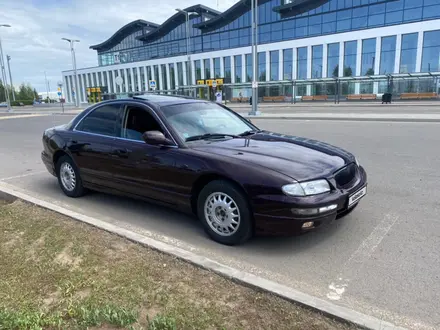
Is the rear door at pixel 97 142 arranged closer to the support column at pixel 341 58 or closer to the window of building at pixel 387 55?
the window of building at pixel 387 55

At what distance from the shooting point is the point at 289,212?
131 inches

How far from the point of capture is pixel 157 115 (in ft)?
14.1

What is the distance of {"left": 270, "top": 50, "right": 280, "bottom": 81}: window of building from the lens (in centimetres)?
5697

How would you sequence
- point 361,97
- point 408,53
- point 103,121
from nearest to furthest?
1. point 103,121
2. point 361,97
3. point 408,53

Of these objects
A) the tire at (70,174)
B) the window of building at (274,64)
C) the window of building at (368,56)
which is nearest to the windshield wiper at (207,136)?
the tire at (70,174)

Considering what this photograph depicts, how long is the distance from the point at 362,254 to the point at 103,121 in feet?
12.1

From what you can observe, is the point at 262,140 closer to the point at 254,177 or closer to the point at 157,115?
the point at 254,177

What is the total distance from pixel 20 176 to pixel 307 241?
236 inches

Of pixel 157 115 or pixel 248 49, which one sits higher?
pixel 248 49

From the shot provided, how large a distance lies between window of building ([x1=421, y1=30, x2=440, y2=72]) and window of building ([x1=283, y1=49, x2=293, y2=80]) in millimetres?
18153

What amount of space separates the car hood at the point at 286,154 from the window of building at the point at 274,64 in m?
55.3

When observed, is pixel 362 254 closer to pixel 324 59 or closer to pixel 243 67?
pixel 324 59

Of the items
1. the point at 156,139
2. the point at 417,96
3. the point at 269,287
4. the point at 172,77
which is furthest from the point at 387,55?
the point at 269,287

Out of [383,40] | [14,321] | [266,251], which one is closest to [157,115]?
[266,251]
